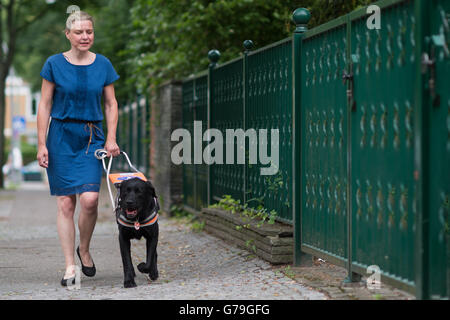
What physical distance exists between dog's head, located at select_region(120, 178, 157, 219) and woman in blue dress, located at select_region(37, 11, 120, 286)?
0.41 metres

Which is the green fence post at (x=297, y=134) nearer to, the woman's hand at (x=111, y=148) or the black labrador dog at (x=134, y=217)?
the black labrador dog at (x=134, y=217)

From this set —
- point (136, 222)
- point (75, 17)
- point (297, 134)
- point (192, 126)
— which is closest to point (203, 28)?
point (192, 126)

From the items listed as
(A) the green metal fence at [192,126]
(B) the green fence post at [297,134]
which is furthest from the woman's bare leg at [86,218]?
(A) the green metal fence at [192,126]

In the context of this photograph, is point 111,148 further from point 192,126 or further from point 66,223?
point 192,126

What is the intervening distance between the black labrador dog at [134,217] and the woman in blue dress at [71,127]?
0.40m

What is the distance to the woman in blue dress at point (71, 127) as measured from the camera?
6242mm

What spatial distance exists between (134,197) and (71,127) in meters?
0.85

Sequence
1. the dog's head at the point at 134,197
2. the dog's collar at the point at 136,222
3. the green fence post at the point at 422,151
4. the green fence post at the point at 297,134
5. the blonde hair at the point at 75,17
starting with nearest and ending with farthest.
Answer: the green fence post at the point at 422,151 < the dog's head at the point at 134,197 < the dog's collar at the point at 136,222 < the blonde hair at the point at 75,17 < the green fence post at the point at 297,134

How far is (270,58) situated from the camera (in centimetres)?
759

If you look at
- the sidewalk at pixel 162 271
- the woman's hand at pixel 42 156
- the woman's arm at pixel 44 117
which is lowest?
the sidewalk at pixel 162 271

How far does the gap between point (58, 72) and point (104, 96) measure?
1.57 feet
